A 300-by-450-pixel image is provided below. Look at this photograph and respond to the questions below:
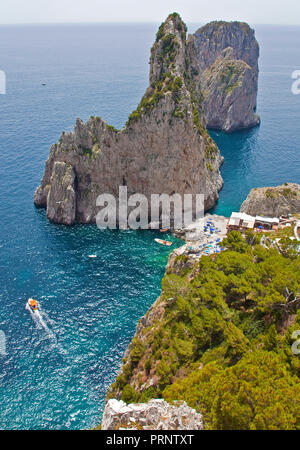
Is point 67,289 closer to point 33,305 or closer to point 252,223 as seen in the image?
point 33,305

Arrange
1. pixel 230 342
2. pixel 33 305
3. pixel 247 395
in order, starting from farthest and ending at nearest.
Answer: pixel 33 305
pixel 230 342
pixel 247 395

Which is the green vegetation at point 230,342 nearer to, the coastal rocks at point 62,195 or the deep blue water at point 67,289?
the deep blue water at point 67,289

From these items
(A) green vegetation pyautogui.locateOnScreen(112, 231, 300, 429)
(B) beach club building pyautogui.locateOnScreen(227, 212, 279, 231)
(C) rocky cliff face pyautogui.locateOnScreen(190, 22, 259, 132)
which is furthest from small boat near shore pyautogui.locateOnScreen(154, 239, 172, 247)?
(C) rocky cliff face pyautogui.locateOnScreen(190, 22, 259, 132)

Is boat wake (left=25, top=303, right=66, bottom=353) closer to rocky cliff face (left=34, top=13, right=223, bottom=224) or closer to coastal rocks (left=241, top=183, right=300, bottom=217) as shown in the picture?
rocky cliff face (left=34, top=13, right=223, bottom=224)

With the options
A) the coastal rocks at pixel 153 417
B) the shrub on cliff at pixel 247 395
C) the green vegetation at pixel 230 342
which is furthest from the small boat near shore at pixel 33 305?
the shrub on cliff at pixel 247 395

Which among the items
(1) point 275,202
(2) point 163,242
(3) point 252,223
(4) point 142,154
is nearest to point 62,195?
(4) point 142,154
